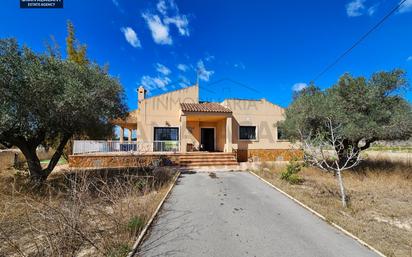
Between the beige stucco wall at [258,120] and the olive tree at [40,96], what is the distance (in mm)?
11329

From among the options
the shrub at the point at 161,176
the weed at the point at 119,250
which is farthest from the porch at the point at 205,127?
the weed at the point at 119,250

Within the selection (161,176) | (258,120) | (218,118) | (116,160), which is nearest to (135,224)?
(161,176)

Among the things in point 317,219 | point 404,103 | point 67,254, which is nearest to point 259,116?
point 404,103

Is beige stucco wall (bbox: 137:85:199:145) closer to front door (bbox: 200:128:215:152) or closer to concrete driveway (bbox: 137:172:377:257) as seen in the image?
front door (bbox: 200:128:215:152)

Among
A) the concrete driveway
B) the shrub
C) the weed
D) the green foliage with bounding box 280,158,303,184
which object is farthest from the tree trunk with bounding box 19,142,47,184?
the green foliage with bounding box 280,158,303,184

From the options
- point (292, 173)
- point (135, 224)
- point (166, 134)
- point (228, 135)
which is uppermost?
point (166, 134)

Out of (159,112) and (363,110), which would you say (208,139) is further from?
(363,110)

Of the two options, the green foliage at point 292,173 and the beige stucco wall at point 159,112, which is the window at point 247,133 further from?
the green foliage at point 292,173

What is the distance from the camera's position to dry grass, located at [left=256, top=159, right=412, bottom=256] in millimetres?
4498

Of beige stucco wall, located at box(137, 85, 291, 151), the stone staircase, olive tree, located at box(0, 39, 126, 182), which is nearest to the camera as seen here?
olive tree, located at box(0, 39, 126, 182)

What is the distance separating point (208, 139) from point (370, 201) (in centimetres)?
1386

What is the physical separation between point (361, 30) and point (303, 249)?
35.1 feet

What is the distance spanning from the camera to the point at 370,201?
7047mm

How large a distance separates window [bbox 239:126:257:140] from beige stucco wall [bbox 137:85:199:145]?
541 centimetres
